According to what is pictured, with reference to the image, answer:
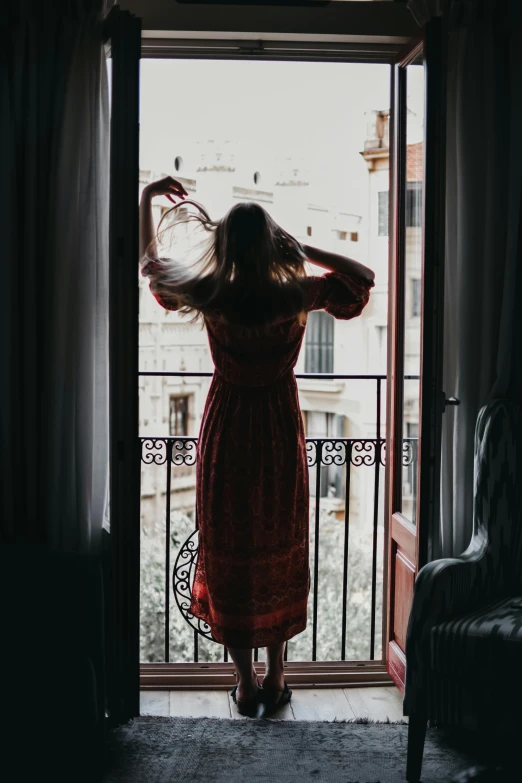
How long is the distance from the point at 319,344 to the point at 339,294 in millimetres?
7665

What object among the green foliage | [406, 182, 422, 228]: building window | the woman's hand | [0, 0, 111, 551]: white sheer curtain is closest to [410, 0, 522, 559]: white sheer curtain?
[406, 182, 422, 228]: building window

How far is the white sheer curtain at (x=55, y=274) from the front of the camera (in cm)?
237

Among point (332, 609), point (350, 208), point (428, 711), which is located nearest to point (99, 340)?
point (428, 711)

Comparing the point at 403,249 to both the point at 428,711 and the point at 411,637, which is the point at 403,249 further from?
the point at 428,711

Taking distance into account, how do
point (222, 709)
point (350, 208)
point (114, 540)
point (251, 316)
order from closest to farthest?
point (251, 316) < point (114, 540) < point (222, 709) < point (350, 208)

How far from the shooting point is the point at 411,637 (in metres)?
2.11

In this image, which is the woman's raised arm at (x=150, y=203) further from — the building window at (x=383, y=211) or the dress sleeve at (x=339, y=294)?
the building window at (x=383, y=211)

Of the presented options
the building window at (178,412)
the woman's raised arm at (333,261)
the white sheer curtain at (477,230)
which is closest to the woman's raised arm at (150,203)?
the woman's raised arm at (333,261)

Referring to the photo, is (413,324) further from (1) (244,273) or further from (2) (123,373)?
(2) (123,373)

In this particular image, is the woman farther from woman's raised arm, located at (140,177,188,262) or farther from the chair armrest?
the chair armrest

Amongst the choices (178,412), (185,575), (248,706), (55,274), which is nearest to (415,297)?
(55,274)

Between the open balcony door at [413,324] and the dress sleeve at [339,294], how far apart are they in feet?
0.63

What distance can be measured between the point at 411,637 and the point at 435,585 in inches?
5.9

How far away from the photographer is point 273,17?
8.59ft
